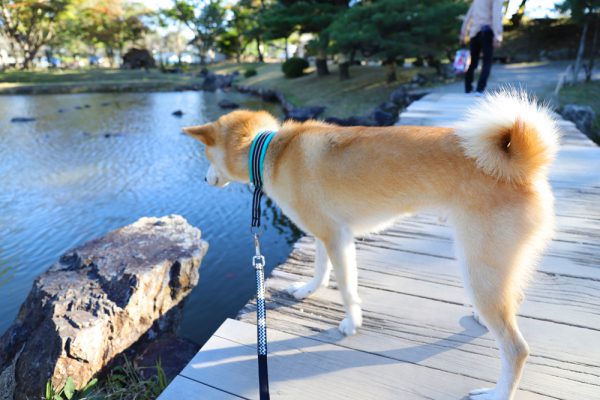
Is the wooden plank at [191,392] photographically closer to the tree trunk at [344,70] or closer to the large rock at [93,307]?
the large rock at [93,307]

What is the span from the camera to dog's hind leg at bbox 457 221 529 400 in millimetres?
1518

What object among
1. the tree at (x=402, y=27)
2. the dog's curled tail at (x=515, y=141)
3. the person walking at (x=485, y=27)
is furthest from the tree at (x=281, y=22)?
the dog's curled tail at (x=515, y=141)

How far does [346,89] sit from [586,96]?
769 centimetres

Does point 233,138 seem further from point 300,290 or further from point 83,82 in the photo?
point 83,82

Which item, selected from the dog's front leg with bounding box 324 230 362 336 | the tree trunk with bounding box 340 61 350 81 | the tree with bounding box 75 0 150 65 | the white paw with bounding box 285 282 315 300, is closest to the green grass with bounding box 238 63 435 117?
the tree trunk with bounding box 340 61 350 81

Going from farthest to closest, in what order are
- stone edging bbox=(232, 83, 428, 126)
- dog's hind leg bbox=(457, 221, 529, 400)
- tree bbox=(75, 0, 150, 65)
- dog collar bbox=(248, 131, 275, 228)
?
tree bbox=(75, 0, 150, 65) → stone edging bbox=(232, 83, 428, 126) → dog collar bbox=(248, 131, 275, 228) → dog's hind leg bbox=(457, 221, 529, 400)

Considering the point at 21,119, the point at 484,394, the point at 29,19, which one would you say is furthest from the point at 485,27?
the point at 29,19

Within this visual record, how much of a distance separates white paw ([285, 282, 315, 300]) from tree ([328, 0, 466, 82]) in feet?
34.2

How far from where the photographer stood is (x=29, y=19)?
1300 inches

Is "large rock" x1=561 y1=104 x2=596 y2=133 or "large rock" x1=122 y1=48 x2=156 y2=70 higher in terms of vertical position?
"large rock" x1=122 y1=48 x2=156 y2=70

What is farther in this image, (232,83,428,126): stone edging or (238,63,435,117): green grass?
(238,63,435,117): green grass

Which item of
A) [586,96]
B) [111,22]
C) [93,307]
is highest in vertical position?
[111,22]

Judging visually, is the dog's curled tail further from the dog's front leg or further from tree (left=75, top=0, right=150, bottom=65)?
tree (left=75, top=0, right=150, bottom=65)

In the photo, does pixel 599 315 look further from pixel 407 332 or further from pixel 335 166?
pixel 335 166
